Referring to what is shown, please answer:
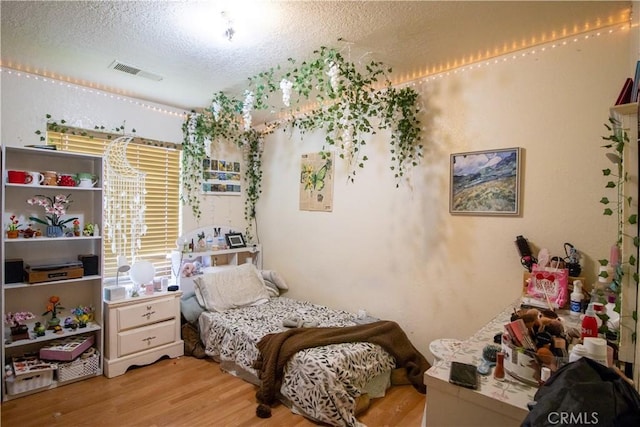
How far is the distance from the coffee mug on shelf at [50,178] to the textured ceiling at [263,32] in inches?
34.3

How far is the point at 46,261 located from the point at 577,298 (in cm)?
394

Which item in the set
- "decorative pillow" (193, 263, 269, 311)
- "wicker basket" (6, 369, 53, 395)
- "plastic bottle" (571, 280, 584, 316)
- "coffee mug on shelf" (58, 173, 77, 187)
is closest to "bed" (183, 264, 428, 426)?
"decorative pillow" (193, 263, 269, 311)

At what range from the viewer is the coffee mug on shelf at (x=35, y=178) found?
8.50 feet

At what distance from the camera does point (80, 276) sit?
280cm

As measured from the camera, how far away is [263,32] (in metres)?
2.17

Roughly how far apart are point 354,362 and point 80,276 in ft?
7.70

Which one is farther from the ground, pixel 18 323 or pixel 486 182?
pixel 486 182

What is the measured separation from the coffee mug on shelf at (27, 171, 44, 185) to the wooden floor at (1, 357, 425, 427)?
5.32 ft

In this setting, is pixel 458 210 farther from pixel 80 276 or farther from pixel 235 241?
pixel 80 276

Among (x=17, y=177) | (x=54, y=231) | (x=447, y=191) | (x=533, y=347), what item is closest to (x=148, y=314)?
(x=54, y=231)

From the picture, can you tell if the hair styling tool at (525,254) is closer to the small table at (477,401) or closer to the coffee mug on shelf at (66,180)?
the small table at (477,401)

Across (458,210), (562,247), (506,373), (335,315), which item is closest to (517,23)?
(458,210)

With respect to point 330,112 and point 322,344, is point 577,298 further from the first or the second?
point 330,112

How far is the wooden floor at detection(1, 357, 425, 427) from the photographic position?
7.41 feet
